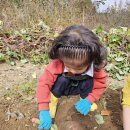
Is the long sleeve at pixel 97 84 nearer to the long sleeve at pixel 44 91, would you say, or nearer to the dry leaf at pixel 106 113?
the long sleeve at pixel 44 91

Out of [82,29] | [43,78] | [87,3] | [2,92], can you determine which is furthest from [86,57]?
[87,3]

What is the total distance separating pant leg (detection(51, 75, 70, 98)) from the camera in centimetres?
210

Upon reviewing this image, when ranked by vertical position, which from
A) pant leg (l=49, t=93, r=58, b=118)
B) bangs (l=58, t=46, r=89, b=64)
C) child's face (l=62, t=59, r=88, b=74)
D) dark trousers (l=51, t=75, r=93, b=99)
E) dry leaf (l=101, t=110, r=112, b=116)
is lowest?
dry leaf (l=101, t=110, r=112, b=116)

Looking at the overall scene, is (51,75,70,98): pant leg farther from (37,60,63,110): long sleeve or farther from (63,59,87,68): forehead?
(63,59,87,68): forehead

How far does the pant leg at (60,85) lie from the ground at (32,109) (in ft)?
0.81

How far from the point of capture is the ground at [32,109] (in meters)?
2.37

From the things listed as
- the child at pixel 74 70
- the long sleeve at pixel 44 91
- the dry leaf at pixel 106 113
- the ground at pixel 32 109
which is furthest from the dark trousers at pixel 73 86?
the dry leaf at pixel 106 113

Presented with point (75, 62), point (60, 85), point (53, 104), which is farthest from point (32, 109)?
point (75, 62)

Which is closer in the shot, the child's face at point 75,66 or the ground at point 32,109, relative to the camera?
the child's face at point 75,66

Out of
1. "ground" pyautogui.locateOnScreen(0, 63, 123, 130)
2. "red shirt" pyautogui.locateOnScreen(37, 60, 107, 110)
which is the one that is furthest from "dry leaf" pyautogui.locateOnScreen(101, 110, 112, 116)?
"red shirt" pyautogui.locateOnScreen(37, 60, 107, 110)

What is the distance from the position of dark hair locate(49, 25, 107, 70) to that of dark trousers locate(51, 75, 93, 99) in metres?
0.26

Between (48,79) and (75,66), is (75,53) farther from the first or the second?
(48,79)

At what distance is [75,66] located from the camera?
1820 mm

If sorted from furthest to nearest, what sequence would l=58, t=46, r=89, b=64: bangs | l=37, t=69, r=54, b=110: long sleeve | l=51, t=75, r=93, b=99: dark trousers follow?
l=51, t=75, r=93, b=99: dark trousers, l=37, t=69, r=54, b=110: long sleeve, l=58, t=46, r=89, b=64: bangs
